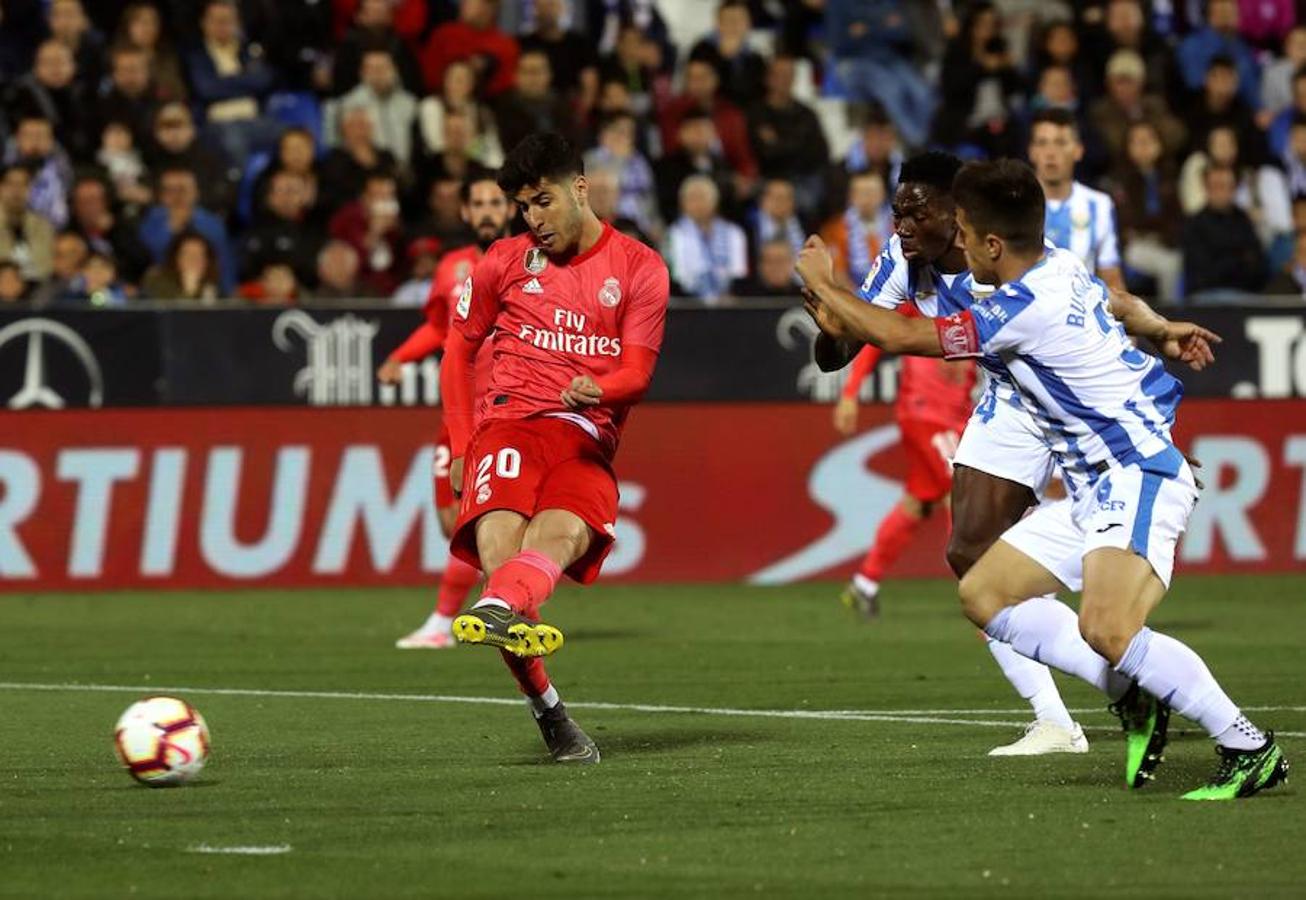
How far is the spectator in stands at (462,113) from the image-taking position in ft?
71.2

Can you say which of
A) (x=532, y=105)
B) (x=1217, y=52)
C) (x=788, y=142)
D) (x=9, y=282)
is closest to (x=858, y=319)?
(x=9, y=282)

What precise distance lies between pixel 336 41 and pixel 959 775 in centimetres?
Result: 1457

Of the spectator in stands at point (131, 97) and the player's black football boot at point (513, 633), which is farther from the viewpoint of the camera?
the spectator in stands at point (131, 97)

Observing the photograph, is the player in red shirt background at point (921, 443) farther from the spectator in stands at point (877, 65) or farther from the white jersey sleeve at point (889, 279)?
the spectator in stands at point (877, 65)

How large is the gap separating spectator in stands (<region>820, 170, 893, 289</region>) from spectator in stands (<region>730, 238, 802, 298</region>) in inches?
13.7

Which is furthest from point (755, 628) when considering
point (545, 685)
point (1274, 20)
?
point (1274, 20)

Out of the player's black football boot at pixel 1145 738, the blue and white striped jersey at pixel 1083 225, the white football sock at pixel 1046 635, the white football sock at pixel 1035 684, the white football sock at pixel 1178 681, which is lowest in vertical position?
the white football sock at pixel 1035 684

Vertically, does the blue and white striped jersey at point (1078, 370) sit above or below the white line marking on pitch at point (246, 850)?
above

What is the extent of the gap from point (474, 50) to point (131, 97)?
3014 mm

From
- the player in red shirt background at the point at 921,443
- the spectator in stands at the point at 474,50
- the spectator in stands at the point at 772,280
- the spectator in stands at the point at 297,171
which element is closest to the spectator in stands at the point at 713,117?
the spectator in stands at the point at 474,50

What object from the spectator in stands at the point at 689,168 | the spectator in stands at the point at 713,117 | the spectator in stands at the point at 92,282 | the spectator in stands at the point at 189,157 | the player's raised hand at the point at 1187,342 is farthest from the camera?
the spectator in stands at the point at 713,117

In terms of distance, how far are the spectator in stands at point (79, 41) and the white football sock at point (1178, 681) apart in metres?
14.4

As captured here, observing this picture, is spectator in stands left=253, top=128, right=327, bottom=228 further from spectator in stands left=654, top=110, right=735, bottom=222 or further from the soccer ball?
the soccer ball

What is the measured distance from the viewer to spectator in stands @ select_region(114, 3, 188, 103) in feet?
69.9
